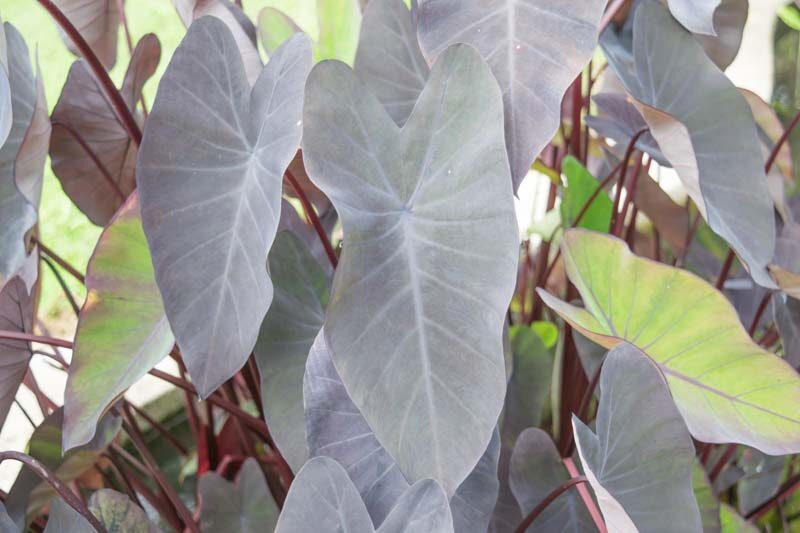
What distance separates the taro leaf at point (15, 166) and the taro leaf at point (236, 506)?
0.28 meters

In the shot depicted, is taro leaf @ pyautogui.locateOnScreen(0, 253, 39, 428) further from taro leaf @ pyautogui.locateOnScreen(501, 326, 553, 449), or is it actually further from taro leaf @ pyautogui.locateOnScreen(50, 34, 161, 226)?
taro leaf @ pyautogui.locateOnScreen(501, 326, 553, 449)

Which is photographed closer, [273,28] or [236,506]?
[236,506]

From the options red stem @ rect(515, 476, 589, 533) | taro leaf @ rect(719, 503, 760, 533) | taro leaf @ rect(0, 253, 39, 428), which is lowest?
taro leaf @ rect(719, 503, 760, 533)

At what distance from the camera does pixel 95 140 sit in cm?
92

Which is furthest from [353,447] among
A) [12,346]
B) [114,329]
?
[12,346]

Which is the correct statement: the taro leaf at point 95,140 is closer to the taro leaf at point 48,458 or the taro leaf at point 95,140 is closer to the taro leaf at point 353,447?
the taro leaf at point 48,458

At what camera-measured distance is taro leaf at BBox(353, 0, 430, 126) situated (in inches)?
29.6

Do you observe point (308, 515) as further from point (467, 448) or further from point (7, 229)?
point (7, 229)

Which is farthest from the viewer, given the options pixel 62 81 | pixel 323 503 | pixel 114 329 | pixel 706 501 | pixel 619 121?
pixel 62 81

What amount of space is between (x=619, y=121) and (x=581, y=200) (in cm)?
9

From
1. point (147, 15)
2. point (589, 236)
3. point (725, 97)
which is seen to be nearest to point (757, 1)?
point (147, 15)

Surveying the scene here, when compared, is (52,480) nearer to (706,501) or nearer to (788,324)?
(706,501)

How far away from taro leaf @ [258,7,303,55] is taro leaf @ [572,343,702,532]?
21.5 inches

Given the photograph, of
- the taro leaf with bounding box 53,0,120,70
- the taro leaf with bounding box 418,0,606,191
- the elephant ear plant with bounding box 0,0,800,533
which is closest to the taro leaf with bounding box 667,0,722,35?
Result: the elephant ear plant with bounding box 0,0,800,533
